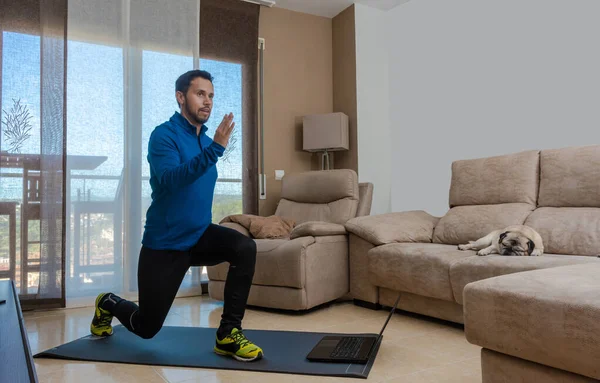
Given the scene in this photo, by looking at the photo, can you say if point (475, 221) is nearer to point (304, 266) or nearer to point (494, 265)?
point (494, 265)

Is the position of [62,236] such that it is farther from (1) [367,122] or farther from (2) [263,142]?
(1) [367,122]

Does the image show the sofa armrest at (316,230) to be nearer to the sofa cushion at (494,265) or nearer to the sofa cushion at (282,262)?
the sofa cushion at (282,262)

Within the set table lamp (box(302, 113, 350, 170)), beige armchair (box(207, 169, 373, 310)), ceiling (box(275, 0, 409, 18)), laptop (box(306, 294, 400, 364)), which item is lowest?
laptop (box(306, 294, 400, 364))

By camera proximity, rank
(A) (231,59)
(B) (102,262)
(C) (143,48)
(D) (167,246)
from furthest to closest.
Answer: (A) (231,59) < (C) (143,48) < (B) (102,262) < (D) (167,246)

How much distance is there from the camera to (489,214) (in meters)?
3.04

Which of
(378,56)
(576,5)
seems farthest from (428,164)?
(576,5)

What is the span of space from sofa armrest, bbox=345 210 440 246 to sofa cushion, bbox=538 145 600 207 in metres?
0.76

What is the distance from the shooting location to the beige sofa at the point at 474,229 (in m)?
2.50

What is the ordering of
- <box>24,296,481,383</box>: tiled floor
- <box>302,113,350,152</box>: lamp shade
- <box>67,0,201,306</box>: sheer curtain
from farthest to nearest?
<box>302,113,350,152</box>: lamp shade → <box>67,0,201,306</box>: sheer curtain → <box>24,296,481,383</box>: tiled floor

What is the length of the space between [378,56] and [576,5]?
1896 mm

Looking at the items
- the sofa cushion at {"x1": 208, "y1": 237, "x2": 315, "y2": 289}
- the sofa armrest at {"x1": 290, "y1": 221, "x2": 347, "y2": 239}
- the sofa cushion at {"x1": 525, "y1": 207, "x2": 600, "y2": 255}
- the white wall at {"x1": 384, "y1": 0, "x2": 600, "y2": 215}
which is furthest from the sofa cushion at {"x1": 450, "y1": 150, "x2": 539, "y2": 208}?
the sofa cushion at {"x1": 208, "y1": 237, "x2": 315, "y2": 289}

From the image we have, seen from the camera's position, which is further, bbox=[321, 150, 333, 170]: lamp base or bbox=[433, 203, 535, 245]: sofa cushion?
bbox=[321, 150, 333, 170]: lamp base

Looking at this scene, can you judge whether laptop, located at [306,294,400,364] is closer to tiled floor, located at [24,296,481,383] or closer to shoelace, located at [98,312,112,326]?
tiled floor, located at [24,296,481,383]

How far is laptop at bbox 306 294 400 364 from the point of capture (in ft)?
6.45
